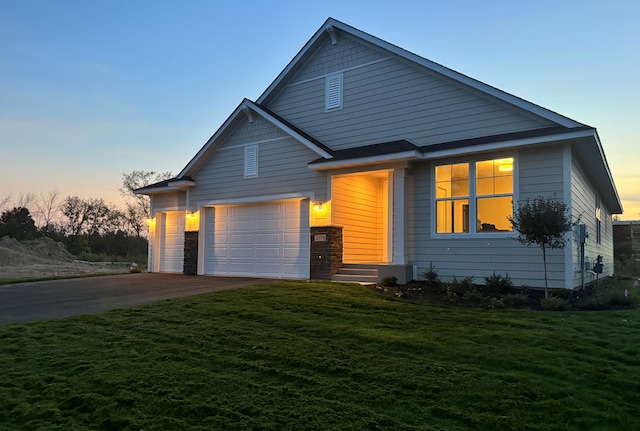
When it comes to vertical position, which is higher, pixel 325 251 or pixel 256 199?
pixel 256 199

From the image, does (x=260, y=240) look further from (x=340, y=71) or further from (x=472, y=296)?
(x=472, y=296)

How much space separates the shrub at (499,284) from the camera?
938 cm

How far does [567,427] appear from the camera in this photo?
3340 millimetres

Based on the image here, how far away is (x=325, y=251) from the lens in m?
12.4

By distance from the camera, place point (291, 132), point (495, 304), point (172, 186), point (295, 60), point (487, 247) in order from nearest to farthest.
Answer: point (495, 304) → point (487, 247) → point (291, 132) → point (295, 60) → point (172, 186)

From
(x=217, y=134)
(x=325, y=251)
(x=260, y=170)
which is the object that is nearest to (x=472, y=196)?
(x=325, y=251)

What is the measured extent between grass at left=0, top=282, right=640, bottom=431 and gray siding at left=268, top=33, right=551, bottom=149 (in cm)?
558

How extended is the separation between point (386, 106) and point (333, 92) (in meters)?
2.03

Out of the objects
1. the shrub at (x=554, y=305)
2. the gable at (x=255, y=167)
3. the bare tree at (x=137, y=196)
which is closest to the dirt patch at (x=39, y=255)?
the bare tree at (x=137, y=196)

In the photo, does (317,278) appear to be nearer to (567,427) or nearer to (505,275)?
(505,275)

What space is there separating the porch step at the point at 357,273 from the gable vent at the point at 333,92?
197 inches

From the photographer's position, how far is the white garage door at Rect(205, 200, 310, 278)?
1327 cm

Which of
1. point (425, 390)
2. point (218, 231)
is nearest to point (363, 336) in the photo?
point (425, 390)

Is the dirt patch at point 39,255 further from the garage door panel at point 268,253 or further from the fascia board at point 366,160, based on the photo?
the fascia board at point 366,160
